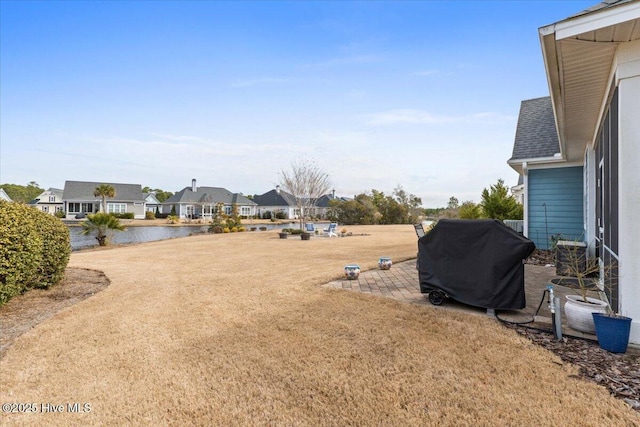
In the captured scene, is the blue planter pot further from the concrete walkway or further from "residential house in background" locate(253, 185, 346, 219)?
"residential house in background" locate(253, 185, 346, 219)

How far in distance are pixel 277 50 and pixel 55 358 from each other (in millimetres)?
11202

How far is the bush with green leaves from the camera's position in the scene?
4.52 metres

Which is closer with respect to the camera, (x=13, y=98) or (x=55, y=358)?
(x=55, y=358)

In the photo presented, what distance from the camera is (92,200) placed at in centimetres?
4178

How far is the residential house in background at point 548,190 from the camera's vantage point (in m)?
9.23

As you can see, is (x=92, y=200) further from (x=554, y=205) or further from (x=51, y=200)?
(x=554, y=205)

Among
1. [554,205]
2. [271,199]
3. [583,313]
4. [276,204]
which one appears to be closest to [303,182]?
[554,205]

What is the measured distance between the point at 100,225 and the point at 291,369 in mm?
16191

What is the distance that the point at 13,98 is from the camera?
1259cm

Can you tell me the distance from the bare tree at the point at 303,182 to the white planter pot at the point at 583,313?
65.2 ft

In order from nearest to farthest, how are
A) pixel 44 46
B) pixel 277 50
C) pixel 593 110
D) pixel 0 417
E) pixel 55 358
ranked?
pixel 0 417, pixel 55 358, pixel 593 110, pixel 44 46, pixel 277 50

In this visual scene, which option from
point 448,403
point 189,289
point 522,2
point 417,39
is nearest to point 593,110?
point 522,2

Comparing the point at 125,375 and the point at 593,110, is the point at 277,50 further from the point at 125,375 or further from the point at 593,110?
the point at 125,375

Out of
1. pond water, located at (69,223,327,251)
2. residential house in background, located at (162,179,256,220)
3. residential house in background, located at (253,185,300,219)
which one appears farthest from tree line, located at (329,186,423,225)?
residential house in background, located at (162,179,256,220)
